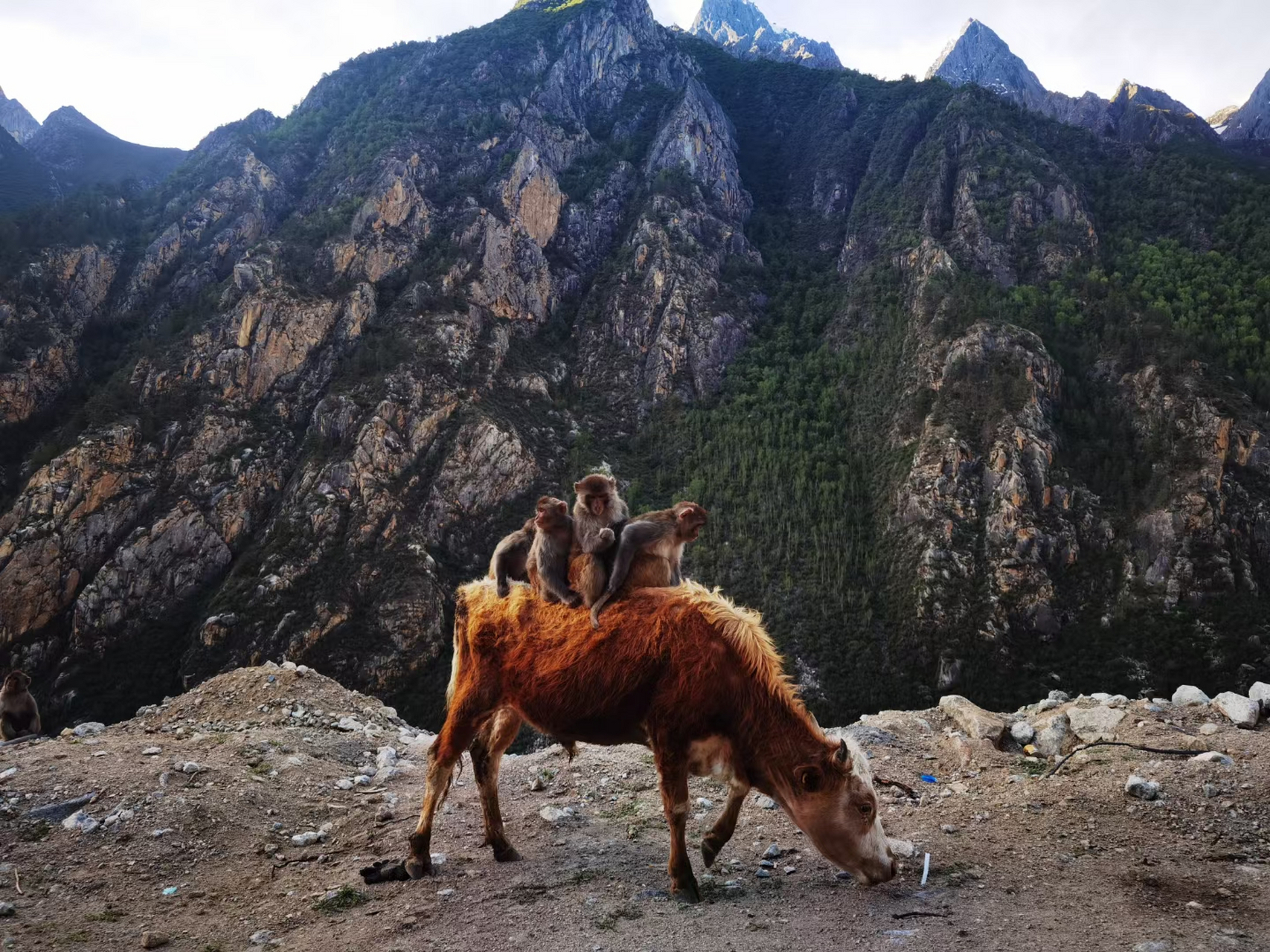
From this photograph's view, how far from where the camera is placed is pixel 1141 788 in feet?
18.0

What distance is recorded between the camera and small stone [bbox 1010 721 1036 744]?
25.0 ft

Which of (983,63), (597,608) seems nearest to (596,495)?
(597,608)

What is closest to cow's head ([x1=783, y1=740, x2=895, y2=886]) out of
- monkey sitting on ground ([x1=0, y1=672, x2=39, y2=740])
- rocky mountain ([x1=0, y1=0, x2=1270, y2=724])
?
monkey sitting on ground ([x1=0, y1=672, x2=39, y2=740])

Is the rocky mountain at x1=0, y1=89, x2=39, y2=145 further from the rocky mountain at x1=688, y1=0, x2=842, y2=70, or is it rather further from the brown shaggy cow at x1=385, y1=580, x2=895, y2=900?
the brown shaggy cow at x1=385, y1=580, x2=895, y2=900

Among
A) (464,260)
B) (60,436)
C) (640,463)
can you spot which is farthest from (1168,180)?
(60,436)

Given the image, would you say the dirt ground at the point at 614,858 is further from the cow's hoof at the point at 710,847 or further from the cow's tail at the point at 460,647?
the cow's tail at the point at 460,647

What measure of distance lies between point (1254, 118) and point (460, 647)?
15750 centimetres

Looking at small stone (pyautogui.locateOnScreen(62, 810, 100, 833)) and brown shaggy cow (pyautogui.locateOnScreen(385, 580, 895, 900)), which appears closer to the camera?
brown shaggy cow (pyautogui.locateOnScreen(385, 580, 895, 900))

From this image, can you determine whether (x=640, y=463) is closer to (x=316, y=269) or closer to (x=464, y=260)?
(x=464, y=260)

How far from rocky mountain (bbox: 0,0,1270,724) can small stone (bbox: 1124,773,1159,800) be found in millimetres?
35991

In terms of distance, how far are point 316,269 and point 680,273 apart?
1470 inches

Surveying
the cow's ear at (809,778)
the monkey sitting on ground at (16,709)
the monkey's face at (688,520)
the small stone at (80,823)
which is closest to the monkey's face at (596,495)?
the monkey's face at (688,520)

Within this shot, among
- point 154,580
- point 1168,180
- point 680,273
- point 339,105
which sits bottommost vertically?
point 154,580

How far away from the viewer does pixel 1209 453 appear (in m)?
44.7
